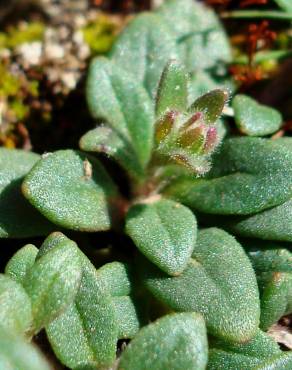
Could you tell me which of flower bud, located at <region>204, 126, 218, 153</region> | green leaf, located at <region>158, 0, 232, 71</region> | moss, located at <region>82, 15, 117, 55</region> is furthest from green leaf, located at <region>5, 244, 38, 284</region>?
moss, located at <region>82, 15, 117, 55</region>

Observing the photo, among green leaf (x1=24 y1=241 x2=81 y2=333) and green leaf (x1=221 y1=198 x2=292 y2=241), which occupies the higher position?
green leaf (x1=24 y1=241 x2=81 y2=333)

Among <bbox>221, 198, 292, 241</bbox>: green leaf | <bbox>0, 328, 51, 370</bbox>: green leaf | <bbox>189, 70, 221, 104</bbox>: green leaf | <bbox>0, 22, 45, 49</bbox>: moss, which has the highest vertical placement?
<bbox>0, 328, 51, 370</bbox>: green leaf

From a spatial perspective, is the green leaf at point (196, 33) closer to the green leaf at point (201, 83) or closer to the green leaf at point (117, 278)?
the green leaf at point (201, 83)

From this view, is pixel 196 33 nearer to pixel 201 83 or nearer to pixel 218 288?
pixel 201 83

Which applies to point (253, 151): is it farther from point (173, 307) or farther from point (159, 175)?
point (173, 307)

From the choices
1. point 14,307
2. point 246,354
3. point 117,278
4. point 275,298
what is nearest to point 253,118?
point 275,298

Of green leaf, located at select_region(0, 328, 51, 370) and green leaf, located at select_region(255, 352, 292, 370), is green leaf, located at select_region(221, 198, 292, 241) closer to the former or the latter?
green leaf, located at select_region(255, 352, 292, 370)
